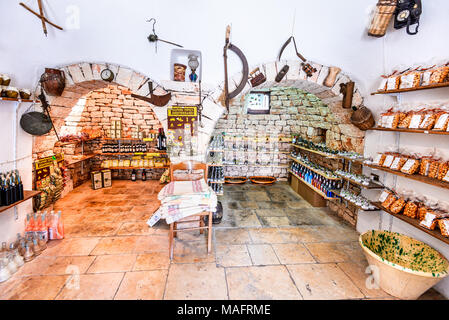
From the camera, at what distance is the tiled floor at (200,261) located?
2.14 m

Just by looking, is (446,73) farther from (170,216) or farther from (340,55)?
Answer: (170,216)

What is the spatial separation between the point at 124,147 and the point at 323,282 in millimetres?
4887

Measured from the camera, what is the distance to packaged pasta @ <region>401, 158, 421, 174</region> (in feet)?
7.64

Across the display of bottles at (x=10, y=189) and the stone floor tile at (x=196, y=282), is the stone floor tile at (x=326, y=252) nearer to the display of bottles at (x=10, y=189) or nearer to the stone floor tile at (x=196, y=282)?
the stone floor tile at (x=196, y=282)

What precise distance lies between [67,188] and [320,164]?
520 cm

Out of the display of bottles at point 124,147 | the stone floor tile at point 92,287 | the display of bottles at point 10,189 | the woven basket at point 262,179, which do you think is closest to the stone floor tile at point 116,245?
the stone floor tile at point 92,287

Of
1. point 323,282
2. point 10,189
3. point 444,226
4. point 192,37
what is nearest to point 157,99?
point 192,37

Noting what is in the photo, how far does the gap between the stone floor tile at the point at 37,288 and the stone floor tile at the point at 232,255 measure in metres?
1.58

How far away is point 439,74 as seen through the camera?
2.10m

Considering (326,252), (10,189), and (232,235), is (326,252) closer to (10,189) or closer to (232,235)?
(232,235)

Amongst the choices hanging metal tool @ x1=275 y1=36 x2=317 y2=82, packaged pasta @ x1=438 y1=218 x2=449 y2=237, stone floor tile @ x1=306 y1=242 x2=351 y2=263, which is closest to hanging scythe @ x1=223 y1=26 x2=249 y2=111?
hanging metal tool @ x1=275 y1=36 x2=317 y2=82
